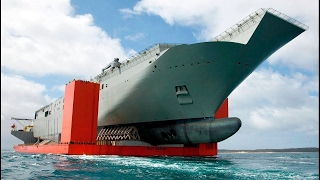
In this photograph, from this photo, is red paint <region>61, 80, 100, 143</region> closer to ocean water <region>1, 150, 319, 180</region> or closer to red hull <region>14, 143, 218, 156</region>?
red hull <region>14, 143, 218, 156</region>

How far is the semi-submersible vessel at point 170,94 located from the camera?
653 inches

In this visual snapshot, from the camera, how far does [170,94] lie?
18938mm

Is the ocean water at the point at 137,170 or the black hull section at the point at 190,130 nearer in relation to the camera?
the ocean water at the point at 137,170

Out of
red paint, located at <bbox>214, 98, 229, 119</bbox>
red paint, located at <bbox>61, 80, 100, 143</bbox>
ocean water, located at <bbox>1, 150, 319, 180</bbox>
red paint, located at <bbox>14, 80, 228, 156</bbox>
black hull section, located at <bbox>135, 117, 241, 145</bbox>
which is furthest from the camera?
red paint, located at <bbox>214, 98, 229, 119</bbox>

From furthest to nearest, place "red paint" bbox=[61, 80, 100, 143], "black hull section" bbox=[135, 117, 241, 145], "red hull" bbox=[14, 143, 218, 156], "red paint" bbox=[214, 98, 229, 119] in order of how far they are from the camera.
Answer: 1. "red paint" bbox=[214, 98, 229, 119]
2. "red paint" bbox=[61, 80, 100, 143]
3. "red hull" bbox=[14, 143, 218, 156]
4. "black hull section" bbox=[135, 117, 241, 145]

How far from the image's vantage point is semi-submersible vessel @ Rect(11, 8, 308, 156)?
1659 centimetres

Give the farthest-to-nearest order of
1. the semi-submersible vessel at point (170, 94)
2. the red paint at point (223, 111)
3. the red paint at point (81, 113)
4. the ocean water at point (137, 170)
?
the red paint at point (223, 111)
the red paint at point (81, 113)
the semi-submersible vessel at point (170, 94)
the ocean water at point (137, 170)

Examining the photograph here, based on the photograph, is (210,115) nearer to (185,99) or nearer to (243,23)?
(185,99)

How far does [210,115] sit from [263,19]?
687cm

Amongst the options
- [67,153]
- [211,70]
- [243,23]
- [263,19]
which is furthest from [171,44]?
[67,153]

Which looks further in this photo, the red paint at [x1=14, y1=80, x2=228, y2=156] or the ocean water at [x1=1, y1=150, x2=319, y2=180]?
the red paint at [x1=14, y1=80, x2=228, y2=156]

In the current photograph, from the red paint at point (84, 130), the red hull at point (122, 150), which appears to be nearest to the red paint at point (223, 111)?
the red hull at point (122, 150)

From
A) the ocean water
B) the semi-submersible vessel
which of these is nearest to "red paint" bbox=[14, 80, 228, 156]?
the semi-submersible vessel

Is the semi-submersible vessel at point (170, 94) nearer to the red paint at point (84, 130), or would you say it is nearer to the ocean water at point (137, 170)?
the red paint at point (84, 130)
